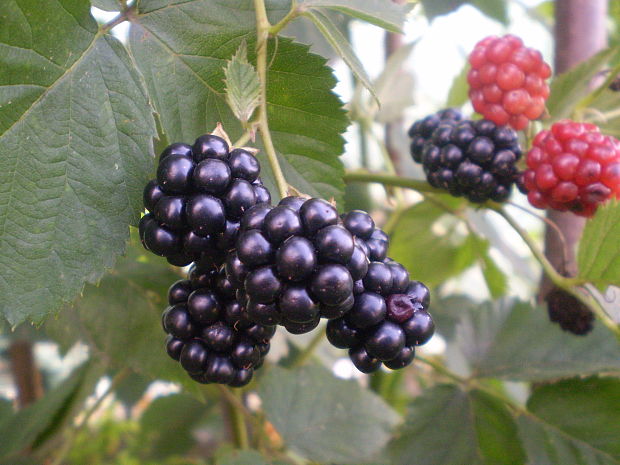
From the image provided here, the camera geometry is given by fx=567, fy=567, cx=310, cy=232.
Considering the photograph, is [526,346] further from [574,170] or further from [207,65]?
[207,65]

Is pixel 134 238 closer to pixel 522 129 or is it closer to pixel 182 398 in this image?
pixel 522 129

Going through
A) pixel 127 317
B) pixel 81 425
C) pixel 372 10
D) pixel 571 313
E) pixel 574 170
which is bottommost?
pixel 81 425

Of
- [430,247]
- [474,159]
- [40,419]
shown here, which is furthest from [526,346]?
[40,419]

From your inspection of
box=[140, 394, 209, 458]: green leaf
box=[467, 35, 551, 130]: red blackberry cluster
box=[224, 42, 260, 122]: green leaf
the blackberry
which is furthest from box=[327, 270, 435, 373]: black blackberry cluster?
box=[140, 394, 209, 458]: green leaf

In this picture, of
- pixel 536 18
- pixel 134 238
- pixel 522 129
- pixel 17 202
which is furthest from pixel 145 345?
pixel 536 18

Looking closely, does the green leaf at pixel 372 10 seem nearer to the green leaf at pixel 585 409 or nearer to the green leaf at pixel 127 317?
the green leaf at pixel 127 317

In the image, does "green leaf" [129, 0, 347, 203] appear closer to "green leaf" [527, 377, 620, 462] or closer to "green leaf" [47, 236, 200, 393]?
"green leaf" [47, 236, 200, 393]
